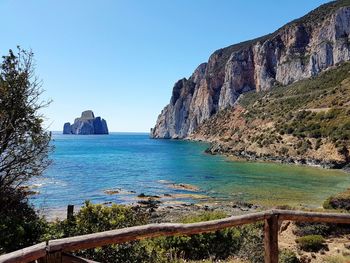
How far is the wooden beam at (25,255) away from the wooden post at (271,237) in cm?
324

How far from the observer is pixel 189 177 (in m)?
53.8

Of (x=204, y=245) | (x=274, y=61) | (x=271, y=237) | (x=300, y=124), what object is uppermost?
(x=274, y=61)

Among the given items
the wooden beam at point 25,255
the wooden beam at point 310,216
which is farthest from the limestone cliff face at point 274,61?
the wooden beam at point 25,255

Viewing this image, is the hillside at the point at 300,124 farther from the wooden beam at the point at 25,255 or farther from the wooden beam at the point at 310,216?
the wooden beam at the point at 25,255

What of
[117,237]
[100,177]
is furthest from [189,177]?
[117,237]

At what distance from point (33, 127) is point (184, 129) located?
586 feet

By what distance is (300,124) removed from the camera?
78.5m

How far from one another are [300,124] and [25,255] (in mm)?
80400

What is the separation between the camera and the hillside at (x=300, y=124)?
64688mm


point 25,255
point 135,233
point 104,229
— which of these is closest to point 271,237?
point 135,233

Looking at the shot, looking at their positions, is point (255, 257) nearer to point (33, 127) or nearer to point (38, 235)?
point (38, 235)

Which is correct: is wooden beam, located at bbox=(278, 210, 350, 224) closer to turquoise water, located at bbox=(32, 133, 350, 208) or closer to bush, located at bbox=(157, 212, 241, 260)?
bush, located at bbox=(157, 212, 241, 260)

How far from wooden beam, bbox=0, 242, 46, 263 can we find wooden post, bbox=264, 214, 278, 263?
3.24m

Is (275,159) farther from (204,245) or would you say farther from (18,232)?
(18,232)
